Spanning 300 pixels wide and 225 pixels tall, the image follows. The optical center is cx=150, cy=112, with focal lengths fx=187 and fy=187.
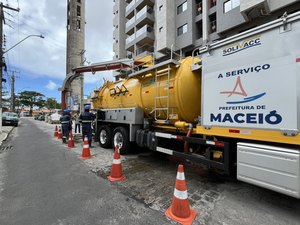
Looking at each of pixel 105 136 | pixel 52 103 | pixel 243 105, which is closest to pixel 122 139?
pixel 105 136

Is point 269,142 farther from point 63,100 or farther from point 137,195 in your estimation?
point 63,100

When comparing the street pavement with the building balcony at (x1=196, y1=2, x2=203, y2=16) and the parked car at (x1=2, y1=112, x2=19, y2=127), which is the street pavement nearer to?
the parked car at (x1=2, y1=112, x2=19, y2=127)

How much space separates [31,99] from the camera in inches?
3585

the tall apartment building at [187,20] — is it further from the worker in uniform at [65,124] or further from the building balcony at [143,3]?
the worker in uniform at [65,124]

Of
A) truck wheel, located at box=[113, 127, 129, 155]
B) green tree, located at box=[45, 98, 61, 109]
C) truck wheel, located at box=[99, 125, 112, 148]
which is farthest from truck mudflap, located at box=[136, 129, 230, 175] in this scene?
green tree, located at box=[45, 98, 61, 109]

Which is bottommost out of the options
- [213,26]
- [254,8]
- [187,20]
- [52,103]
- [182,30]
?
[52,103]

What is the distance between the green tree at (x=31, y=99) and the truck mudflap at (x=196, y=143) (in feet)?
334

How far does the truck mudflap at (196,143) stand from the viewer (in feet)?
11.7

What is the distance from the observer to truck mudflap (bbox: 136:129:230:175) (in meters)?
3.57

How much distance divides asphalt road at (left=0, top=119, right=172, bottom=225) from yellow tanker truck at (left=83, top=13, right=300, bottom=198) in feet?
5.60

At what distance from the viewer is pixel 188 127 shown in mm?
4613

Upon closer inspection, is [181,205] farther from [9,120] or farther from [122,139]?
[9,120]

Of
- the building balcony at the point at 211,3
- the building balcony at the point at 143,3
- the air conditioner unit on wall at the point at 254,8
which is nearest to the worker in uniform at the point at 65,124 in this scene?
the air conditioner unit on wall at the point at 254,8

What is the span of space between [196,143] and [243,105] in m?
1.34
